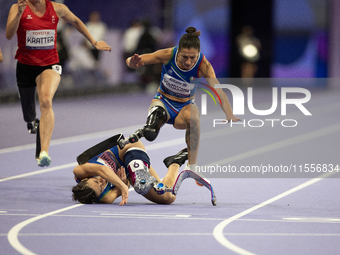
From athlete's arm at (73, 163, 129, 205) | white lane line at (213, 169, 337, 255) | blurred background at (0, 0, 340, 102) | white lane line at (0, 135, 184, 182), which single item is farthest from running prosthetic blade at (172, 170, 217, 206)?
blurred background at (0, 0, 340, 102)

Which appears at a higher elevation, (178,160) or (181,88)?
(181,88)

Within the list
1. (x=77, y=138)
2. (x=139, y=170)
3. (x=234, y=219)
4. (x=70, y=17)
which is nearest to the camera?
(x=234, y=219)

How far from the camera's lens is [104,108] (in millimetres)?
14938

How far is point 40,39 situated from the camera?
7043 mm

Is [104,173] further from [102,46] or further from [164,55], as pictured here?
[102,46]

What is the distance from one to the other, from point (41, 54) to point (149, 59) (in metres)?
1.43

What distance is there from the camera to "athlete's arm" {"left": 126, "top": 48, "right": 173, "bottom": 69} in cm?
647

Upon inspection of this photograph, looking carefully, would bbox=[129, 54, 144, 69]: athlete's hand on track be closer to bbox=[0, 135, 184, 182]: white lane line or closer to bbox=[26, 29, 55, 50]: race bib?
bbox=[26, 29, 55, 50]: race bib

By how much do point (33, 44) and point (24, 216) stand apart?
2.45 metres

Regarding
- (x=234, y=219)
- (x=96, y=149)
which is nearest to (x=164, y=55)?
(x=96, y=149)

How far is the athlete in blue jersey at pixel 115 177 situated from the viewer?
227 inches

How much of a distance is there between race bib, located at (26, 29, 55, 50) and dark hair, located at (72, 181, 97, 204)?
2052mm

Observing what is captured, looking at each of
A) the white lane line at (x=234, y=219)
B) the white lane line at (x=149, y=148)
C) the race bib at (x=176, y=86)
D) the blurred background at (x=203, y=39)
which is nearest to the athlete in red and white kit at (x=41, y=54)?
the white lane line at (x=149, y=148)

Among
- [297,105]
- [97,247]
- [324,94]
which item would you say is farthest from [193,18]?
[97,247]
